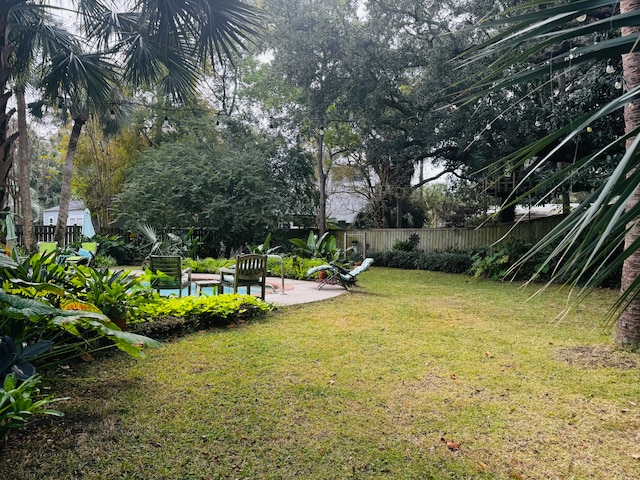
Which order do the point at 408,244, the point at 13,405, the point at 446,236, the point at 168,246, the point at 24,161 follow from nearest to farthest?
the point at 13,405
the point at 24,161
the point at 168,246
the point at 446,236
the point at 408,244

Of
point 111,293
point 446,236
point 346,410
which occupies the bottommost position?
point 346,410

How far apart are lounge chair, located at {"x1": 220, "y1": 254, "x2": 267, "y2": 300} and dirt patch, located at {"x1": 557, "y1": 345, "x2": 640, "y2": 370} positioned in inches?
167

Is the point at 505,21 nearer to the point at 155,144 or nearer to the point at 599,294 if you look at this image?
the point at 599,294

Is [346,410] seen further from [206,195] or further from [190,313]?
[206,195]

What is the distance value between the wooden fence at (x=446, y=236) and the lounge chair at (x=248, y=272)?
26.6 ft

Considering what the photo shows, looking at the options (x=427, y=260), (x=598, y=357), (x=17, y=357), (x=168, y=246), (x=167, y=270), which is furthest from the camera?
(x=427, y=260)

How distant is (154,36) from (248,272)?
3.53 meters

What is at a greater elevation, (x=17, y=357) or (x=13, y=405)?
(x=17, y=357)

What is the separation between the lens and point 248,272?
6.59 m

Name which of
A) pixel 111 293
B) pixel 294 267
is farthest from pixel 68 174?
pixel 111 293

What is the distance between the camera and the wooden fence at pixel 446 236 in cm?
1262

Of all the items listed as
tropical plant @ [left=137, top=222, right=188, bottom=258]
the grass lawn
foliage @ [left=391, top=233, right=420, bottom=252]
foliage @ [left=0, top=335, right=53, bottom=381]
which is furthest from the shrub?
foliage @ [left=0, top=335, right=53, bottom=381]

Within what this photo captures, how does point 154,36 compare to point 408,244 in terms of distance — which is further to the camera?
point 408,244

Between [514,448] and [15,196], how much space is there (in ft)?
65.8
